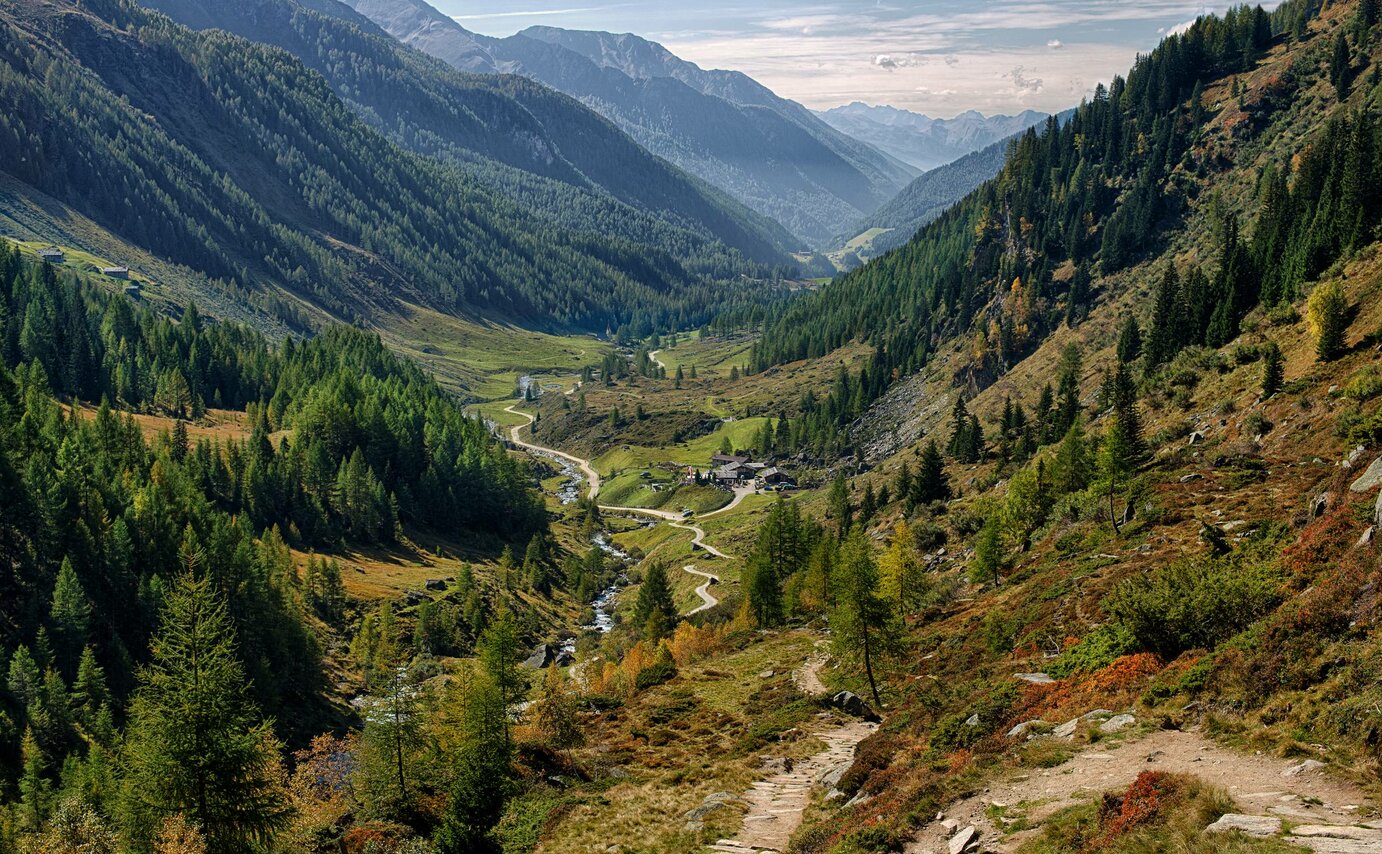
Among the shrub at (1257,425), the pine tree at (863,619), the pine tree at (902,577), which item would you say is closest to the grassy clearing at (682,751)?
the pine tree at (863,619)

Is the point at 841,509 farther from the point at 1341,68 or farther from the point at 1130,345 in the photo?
the point at 1341,68

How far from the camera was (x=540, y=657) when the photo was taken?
Answer: 129 metres

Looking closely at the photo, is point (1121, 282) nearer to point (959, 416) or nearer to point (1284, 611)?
point (959, 416)

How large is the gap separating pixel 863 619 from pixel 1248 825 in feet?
131

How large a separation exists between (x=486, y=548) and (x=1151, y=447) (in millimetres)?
141086

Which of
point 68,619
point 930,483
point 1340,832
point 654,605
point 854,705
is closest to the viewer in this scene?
point 1340,832

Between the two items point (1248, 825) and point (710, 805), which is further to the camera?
point (710, 805)

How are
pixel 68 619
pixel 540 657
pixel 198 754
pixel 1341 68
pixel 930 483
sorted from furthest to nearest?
pixel 1341 68, pixel 930 483, pixel 540 657, pixel 68 619, pixel 198 754

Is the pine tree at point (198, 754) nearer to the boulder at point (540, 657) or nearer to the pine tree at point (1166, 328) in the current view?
the boulder at point (540, 657)

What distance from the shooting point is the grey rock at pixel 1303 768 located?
23906 mm

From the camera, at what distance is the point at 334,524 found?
170500mm

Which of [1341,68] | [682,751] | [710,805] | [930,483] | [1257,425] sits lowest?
[930,483]

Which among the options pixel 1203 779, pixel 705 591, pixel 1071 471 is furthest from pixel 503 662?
pixel 705 591

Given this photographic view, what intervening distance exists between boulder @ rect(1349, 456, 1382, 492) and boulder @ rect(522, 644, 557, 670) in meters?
104
